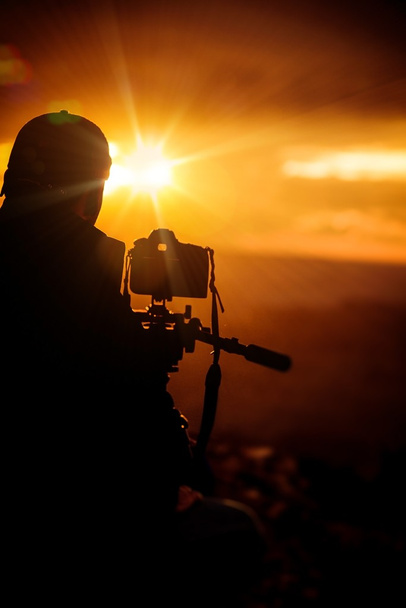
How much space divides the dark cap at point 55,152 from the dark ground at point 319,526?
283 centimetres

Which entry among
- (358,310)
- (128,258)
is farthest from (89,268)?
(358,310)

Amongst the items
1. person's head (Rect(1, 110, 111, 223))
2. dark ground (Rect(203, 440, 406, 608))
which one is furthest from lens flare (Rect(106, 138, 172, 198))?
dark ground (Rect(203, 440, 406, 608))

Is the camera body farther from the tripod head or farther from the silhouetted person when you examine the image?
the silhouetted person

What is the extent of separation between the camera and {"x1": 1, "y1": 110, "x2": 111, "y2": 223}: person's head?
1.69 metres

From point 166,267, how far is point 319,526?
593cm

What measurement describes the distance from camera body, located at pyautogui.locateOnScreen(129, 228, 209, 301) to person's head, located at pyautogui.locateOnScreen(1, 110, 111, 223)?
32 cm

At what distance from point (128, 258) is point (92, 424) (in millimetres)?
613

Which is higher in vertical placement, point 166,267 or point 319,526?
point 166,267

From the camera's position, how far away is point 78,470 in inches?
57.4

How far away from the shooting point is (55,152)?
5.70 ft

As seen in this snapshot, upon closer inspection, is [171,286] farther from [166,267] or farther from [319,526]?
[319,526]

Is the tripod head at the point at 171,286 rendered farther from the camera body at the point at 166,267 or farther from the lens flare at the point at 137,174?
the lens flare at the point at 137,174

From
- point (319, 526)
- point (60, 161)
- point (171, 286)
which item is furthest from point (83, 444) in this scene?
point (319, 526)

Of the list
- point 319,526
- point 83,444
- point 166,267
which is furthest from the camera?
point 319,526
